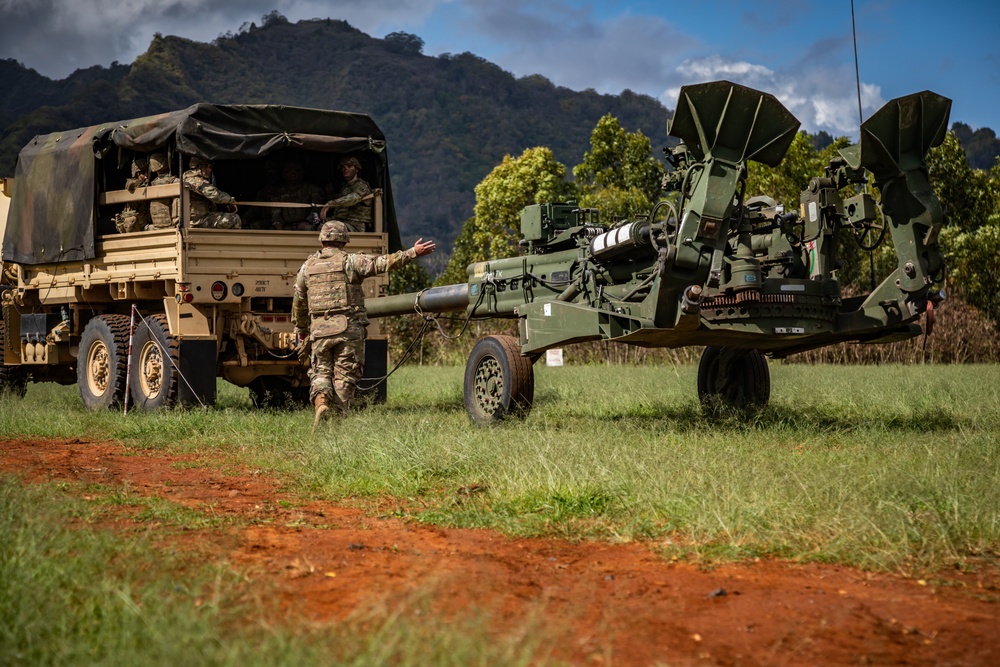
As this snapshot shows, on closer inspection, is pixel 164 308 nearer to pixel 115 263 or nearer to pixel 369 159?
pixel 115 263

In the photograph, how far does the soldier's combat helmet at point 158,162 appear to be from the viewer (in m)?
12.6

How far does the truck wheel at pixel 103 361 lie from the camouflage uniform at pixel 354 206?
2856mm

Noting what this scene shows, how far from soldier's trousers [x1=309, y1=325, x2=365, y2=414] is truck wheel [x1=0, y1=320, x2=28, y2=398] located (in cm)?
665

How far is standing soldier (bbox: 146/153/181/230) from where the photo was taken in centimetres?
1239

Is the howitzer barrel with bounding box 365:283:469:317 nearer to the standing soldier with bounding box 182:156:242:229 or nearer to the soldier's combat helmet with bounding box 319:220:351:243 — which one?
the soldier's combat helmet with bounding box 319:220:351:243

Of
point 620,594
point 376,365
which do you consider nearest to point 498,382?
point 376,365

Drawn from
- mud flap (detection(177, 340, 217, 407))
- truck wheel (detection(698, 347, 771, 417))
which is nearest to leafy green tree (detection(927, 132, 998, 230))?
truck wheel (detection(698, 347, 771, 417))

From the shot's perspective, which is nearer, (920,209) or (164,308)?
(920,209)

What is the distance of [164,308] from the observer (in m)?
13.2

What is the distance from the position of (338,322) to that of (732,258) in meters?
→ 3.69

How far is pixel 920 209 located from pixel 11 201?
11137 millimetres

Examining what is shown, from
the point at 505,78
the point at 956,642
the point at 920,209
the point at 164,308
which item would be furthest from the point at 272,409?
the point at 505,78

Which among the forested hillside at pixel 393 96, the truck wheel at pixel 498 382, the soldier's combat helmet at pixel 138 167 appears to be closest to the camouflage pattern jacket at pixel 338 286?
the truck wheel at pixel 498 382

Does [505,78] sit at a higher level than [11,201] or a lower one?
higher
